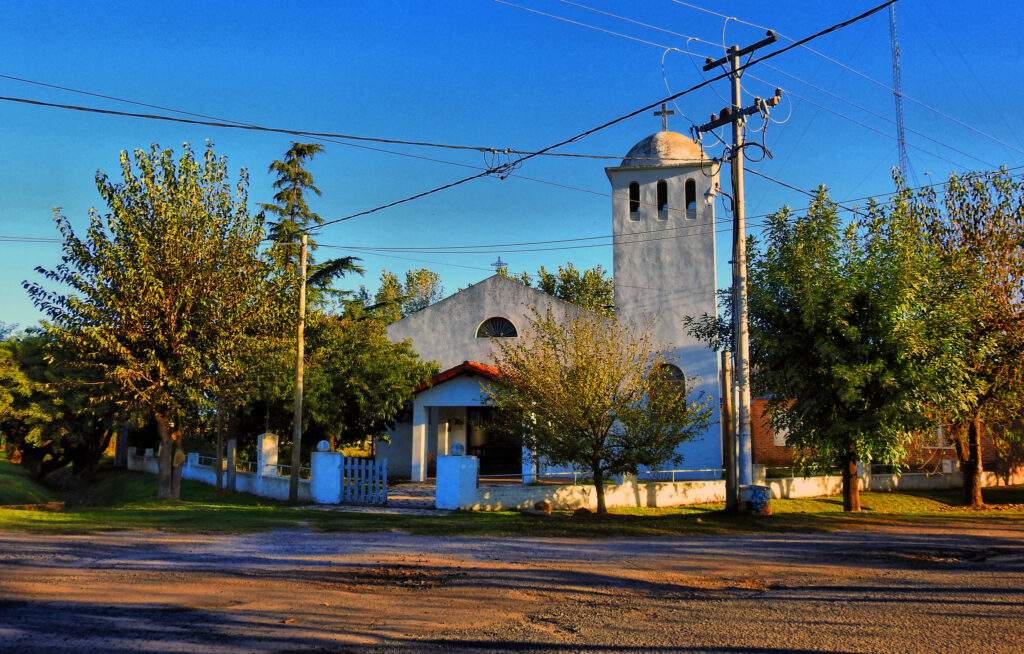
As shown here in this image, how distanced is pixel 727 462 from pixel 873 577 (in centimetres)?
679

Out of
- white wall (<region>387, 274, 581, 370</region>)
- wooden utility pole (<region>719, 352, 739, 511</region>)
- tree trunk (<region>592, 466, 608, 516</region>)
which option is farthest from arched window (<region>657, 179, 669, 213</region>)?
tree trunk (<region>592, 466, 608, 516</region>)

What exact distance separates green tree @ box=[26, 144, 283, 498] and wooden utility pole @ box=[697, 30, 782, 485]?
1148cm

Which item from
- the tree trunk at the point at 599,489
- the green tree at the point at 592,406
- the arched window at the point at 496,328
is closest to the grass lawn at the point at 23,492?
the arched window at the point at 496,328

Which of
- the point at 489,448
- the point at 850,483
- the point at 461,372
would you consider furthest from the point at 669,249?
the point at 850,483

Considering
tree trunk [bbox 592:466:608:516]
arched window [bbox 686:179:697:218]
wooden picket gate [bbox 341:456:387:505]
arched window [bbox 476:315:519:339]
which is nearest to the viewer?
tree trunk [bbox 592:466:608:516]

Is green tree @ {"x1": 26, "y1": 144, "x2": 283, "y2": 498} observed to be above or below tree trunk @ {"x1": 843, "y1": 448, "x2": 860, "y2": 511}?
above

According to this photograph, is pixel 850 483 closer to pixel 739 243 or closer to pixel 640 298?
pixel 739 243

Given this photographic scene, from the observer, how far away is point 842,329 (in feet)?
57.2

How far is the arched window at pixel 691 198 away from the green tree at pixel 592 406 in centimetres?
1429

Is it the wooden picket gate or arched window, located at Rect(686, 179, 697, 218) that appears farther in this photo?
arched window, located at Rect(686, 179, 697, 218)

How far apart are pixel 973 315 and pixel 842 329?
4068 millimetres

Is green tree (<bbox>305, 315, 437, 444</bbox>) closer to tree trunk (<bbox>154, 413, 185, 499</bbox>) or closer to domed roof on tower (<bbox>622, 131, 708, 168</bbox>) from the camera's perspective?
tree trunk (<bbox>154, 413, 185, 499</bbox>)

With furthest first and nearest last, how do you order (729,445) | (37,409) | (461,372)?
(37,409) → (461,372) → (729,445)

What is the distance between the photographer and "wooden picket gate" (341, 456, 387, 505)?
19.5 metres
